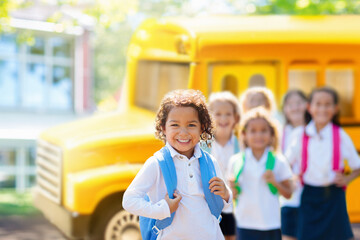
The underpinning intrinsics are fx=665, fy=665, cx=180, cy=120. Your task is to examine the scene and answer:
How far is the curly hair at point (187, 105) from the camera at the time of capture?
2.86 metres

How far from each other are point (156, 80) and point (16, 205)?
6809mm

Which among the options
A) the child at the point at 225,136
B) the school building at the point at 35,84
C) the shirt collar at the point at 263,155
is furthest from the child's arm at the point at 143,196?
the school building at the point at 35,84

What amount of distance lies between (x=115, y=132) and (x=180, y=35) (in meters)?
1.06

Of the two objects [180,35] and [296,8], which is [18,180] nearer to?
[296,8]

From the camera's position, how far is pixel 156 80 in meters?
6.35

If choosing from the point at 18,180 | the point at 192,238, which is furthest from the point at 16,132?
the point at 192,238

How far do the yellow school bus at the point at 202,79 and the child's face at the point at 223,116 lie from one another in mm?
991

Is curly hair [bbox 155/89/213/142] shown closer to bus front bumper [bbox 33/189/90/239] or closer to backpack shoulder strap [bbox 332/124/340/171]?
backpack shoulder strap [bbox 332/124/340/171]

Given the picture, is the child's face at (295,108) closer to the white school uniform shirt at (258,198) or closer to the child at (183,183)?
the white school uniform shirt at (258,198)

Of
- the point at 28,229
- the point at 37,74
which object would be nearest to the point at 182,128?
the point at 28,229

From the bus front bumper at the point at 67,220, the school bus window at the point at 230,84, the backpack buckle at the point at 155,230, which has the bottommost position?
the bus front bumper at the point at 67,220

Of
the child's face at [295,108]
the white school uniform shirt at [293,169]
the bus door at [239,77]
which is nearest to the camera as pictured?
the white school uniform shirt at [293,169]

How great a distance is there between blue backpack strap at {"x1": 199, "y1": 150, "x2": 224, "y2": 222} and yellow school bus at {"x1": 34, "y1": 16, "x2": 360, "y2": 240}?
8.89 feet

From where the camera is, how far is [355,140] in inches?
234
